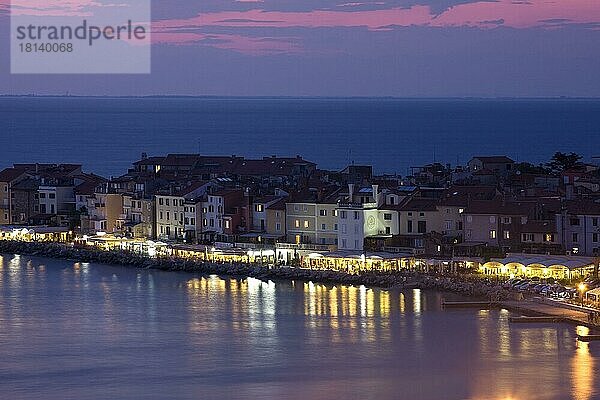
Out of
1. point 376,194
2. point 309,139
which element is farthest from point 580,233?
point 309,139

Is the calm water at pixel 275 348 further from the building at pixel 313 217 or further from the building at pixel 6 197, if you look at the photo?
the building at pixel 6 197

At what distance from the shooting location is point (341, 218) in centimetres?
1958

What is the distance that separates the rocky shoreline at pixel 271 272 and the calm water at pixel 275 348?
1.17 ft

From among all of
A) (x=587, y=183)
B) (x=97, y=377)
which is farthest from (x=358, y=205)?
(x=97, y=377)

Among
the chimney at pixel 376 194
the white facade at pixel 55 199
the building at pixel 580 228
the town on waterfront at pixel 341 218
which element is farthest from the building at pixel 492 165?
the building at pixel 580 228

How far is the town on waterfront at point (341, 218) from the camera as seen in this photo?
17.8 m

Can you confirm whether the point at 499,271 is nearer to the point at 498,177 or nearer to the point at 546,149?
the point at 498,177

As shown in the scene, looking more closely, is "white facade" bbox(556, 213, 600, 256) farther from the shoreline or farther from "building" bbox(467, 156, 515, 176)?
Answer: "building" bbox(467, 156, 515, 176)

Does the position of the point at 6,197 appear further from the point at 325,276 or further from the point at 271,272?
the point at 325,276

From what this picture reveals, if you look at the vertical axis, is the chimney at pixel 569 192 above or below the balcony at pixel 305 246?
above

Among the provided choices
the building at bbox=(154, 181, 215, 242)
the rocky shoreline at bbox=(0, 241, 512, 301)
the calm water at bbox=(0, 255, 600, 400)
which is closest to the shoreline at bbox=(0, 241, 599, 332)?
the rocky shoreline at bbox=(0, 241, 512, 301)

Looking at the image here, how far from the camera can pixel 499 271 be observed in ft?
56.5

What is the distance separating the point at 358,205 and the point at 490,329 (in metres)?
5.15

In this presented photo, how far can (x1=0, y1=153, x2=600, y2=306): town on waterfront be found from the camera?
17.8 meters
